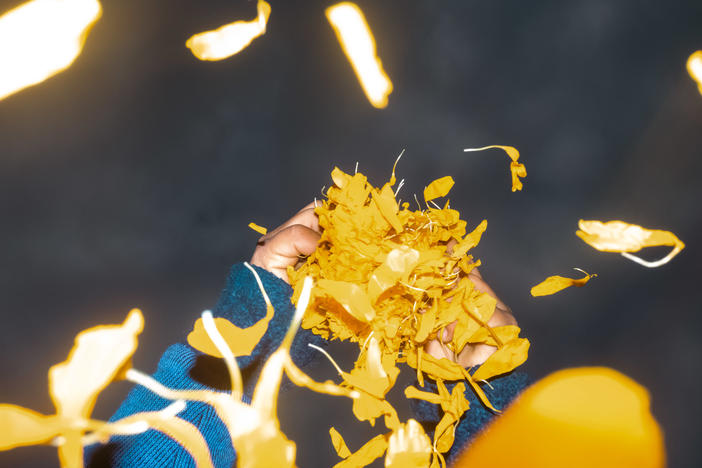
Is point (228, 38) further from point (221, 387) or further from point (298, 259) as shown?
point (221, 387)

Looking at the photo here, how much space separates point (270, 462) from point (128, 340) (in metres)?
0.17

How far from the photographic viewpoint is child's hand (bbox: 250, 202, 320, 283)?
2.00 feet

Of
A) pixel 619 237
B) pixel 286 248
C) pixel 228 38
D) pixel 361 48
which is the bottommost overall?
pixel 619 237

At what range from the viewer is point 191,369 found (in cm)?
53

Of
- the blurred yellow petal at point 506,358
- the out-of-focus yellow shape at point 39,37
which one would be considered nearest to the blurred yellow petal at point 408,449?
the blurred yellow petal at point 506,358

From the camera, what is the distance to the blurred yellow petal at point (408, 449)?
42 centimetres

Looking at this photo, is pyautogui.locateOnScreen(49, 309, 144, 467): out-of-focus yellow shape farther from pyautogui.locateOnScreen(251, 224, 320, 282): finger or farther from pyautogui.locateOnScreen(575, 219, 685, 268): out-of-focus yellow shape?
pyautogui.locateOnScreen(575, 219, 685, 268): out-of-focus yellow shape

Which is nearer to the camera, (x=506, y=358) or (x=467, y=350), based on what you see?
(x=506, y=358)

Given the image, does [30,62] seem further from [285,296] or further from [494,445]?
[494,445]

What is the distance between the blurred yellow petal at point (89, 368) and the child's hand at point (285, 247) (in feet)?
0.90

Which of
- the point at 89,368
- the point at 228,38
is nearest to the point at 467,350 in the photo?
the point at 89,368

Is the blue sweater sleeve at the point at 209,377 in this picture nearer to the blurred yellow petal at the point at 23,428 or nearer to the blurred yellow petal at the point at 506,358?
the blurred yellow petal at the point at 23,428

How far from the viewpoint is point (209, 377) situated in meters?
0.53

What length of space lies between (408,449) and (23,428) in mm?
363
